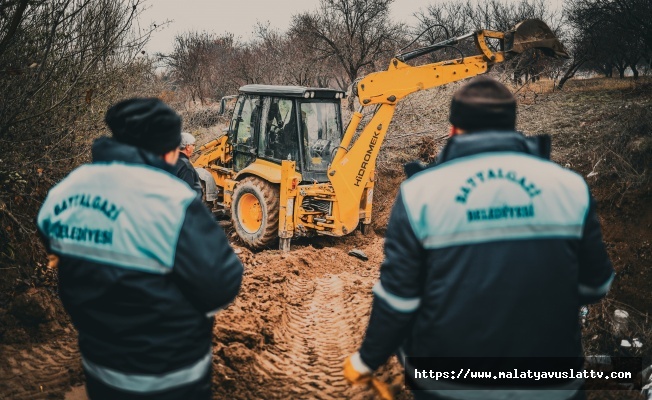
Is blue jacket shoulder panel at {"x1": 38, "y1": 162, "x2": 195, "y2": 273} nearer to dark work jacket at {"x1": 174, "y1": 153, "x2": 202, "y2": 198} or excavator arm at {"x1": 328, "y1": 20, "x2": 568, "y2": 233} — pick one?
dark work jacket at {"x1": 174, "y1": 153, "x2": 202, "y2": 198}

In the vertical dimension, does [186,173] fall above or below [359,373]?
above

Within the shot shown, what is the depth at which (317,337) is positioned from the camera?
5098 millimetres

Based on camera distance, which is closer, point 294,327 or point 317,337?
point 317,337

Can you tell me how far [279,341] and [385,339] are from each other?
2.95 meters

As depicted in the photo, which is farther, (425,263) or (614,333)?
(614,333)

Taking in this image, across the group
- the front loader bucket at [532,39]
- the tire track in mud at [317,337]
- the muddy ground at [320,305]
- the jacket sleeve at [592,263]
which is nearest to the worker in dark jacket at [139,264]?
the muddy ground at [320,305]

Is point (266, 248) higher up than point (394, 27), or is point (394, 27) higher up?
point (394, 27)

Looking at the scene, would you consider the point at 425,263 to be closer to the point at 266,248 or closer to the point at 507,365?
the point at 507,365

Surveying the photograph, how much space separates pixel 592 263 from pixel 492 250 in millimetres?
483

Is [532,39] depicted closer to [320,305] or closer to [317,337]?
[320,305]

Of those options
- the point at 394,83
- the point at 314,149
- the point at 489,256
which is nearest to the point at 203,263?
the point at 489,256

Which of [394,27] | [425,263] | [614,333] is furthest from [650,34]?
[425,263]

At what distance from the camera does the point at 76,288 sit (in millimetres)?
2070

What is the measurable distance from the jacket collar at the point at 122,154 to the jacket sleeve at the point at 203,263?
26 centimetres
